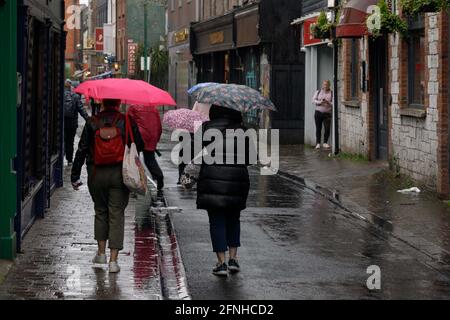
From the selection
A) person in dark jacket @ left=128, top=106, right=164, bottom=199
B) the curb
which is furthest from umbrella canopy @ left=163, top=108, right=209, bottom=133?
the curb

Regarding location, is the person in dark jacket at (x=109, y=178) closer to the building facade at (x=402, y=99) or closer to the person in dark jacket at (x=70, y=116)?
the building facade at (x=402, y=99)

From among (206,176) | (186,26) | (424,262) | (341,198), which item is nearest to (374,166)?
(341,198)

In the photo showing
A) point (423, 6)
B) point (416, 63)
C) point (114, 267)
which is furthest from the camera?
point (416, 63)

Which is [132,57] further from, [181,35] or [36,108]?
[36,108]

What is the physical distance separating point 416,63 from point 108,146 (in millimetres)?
10509

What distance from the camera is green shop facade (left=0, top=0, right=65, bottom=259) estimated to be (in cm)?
998

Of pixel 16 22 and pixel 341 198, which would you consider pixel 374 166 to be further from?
pixel 16 22

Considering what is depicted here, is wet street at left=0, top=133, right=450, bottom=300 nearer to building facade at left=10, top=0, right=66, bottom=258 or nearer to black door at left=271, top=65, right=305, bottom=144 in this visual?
building facade at left=10, top=0, right=66, bottom=258

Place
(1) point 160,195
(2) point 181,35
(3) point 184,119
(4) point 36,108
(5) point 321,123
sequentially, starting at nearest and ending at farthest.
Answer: (4) point 36,108 → (1) point 160,195 → (3) point 184,119 → (5) point 321,123 → (2) point 181,35

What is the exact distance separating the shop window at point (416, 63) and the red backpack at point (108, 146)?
9590 mm

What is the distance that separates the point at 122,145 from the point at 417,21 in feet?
32.6

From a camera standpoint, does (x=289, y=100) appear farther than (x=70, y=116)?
Yes

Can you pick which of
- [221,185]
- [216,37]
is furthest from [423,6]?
[216,37]

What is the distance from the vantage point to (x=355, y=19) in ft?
68.3
